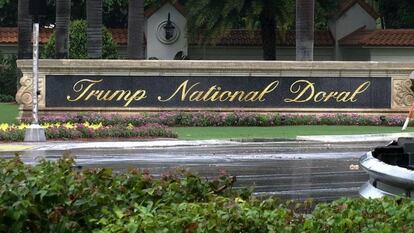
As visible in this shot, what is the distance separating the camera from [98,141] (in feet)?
84.6

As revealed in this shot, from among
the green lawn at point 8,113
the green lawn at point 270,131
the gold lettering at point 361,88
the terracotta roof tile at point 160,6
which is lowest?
the green lawn at point 8,113

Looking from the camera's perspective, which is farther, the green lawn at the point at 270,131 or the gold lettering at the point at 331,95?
the gold lettering at the point at 331,95

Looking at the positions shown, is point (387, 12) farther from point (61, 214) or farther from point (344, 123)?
point (61, 214)

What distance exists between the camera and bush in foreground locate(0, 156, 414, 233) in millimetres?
5258

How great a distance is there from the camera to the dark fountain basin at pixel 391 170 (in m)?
6.03

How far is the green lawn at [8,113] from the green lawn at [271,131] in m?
6.94

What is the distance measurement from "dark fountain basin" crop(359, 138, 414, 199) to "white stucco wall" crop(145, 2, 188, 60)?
133ft

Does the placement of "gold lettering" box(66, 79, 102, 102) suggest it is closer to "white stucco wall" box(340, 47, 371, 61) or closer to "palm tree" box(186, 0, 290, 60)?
"palm tree" box(186, 0, 290, 60)

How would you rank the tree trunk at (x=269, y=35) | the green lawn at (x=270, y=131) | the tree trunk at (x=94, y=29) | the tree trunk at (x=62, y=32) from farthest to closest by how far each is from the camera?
1. the tree trunk at (x=269, y=35)
2. the tree trunk at (x=62, y=32)
3. the tree trunk at (x=94, y=29)
4. the green lawn at (x=270, y=131)

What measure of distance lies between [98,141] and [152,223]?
821 inches

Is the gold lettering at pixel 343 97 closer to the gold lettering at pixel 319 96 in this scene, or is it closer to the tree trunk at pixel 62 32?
the gold lettering at pixel 319 96

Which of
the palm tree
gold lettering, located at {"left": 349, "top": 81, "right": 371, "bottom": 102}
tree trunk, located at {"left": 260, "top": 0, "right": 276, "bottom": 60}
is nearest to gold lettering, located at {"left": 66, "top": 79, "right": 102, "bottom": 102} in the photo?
gold lettering, located at {"left": 349, "top": 81, "right": 371, "bottom": 102}

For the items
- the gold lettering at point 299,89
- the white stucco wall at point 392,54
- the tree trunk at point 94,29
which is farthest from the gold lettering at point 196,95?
the white stucco wall at point 392,54

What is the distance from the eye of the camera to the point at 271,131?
1129 inches
